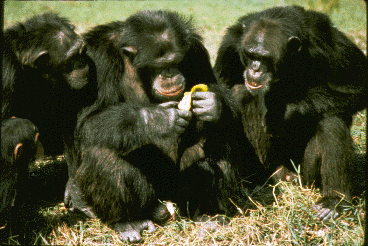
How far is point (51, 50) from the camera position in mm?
4250

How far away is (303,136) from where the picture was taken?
4.89m

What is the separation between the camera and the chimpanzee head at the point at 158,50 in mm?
4188

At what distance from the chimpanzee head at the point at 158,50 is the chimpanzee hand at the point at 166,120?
35cm

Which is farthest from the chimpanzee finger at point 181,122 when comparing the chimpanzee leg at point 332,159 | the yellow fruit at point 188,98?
the chimpanzee leg at point 332,159

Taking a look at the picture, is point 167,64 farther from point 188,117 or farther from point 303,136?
point 303,136

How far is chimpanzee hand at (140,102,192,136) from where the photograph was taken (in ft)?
12.7

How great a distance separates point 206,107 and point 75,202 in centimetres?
194

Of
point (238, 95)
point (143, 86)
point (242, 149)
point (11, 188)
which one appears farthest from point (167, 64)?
point (11, 188)

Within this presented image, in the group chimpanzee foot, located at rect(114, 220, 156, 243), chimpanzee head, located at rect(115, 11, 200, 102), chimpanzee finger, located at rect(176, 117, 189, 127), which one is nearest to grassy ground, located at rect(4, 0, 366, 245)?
chimpanzee foot, located at rect(114, 220, 156, 243)

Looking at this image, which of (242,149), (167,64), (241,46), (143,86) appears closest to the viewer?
(167,64)

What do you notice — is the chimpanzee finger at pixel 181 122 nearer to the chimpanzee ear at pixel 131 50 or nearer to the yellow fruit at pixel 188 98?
the yellow fruit at pixel 188 98

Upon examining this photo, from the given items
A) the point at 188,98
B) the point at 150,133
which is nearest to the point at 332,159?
the point at 188,98

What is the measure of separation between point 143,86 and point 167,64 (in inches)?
18.5

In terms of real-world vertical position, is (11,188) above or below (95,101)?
below
